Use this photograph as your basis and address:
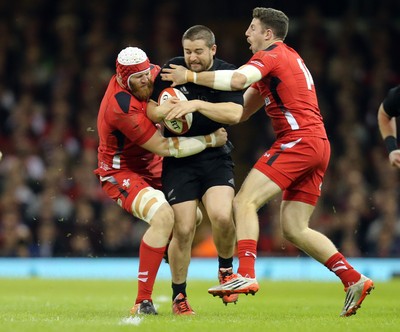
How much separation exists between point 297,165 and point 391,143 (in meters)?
0.96

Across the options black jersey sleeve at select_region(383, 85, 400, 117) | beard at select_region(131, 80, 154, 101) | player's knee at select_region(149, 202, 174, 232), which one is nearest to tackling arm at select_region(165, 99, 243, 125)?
beard at select_region(131, 80, 154, 101)

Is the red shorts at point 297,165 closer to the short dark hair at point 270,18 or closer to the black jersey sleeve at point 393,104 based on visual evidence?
the black jersey sleeve at point 393,104

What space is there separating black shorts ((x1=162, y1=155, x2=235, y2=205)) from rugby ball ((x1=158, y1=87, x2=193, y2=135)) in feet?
1.15

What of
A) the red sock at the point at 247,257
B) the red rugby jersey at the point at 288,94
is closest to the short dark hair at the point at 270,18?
the red rugby jersey at the point at 288,94

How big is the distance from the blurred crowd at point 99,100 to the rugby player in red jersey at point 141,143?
791cm

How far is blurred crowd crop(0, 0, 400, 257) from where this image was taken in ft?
60.5

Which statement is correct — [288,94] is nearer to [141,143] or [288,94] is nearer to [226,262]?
[141,143]

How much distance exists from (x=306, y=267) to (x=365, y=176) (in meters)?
2.25

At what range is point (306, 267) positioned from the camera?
59.8 ft

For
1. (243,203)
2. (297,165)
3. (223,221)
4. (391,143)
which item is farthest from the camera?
(391,143)

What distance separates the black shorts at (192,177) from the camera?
9.48 m

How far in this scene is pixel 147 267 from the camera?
930 centimetres

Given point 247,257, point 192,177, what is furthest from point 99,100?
point 247,257

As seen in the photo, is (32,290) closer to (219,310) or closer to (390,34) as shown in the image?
(219,310)
